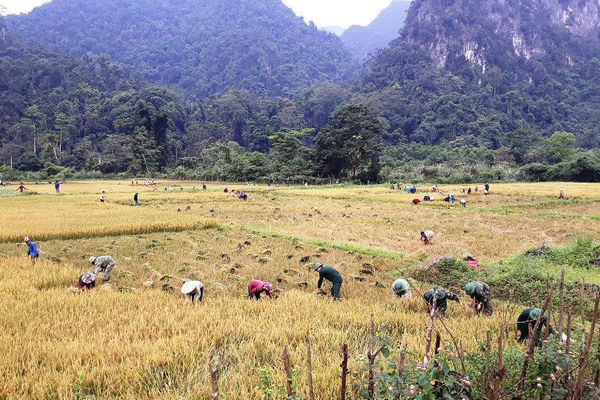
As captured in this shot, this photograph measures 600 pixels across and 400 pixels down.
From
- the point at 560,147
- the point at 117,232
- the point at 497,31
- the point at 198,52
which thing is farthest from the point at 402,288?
the point at 198,52

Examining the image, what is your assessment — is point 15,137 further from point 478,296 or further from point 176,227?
point 478,296

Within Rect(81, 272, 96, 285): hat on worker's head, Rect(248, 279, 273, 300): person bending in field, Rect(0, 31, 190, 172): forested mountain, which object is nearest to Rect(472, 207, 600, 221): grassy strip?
Rect(248, 279, 273, 300): person bending in field

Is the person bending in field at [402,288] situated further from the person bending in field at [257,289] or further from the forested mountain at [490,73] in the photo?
the forested mountain at [490,73]

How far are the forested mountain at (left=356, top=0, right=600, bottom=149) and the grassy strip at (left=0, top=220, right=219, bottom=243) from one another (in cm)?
7239

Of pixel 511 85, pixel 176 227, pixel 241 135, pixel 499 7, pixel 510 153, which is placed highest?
pixel 499 7

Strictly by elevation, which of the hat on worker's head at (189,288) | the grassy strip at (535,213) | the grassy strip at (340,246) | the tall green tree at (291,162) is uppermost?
the tall green tree at (291,162)

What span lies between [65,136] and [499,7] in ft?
435

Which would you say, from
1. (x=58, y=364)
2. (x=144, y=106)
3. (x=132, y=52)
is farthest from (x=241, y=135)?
(x=132, y=52)

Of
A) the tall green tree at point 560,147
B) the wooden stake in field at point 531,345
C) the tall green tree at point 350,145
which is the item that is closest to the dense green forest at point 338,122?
the tall green tree at point 350,145

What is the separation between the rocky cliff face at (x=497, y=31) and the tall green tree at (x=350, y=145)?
7960 centimetres

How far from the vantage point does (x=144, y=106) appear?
247ft

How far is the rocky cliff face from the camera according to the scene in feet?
396

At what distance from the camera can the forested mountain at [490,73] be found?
91750 mm

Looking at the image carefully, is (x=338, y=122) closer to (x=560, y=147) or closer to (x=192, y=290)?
(x=560, y=147)
